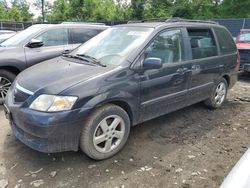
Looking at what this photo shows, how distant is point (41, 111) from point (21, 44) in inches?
133

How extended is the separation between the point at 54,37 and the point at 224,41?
378 centimetres

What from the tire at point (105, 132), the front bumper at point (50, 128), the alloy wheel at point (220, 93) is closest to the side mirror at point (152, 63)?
the tire at point (105, 132)

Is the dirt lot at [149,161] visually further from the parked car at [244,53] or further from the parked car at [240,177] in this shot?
the parked car at [244,53]

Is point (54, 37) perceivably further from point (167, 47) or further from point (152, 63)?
point (152, 63)

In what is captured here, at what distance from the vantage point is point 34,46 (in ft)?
19.2

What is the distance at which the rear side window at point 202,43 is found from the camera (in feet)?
14.8

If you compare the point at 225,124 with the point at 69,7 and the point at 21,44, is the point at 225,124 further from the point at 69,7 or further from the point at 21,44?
the point at 69,7

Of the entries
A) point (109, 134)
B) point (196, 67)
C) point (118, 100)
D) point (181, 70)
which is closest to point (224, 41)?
point (196, 67)

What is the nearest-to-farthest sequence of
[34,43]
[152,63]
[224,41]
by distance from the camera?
[152,63] < [224,41] < [34,43]

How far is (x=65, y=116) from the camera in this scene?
2.95m

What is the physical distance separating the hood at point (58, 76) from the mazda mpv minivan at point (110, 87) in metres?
0.01

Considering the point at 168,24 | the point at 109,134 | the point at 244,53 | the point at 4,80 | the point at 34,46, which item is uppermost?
the point at 168,24

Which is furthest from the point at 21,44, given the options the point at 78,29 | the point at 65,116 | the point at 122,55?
the point at 65,116

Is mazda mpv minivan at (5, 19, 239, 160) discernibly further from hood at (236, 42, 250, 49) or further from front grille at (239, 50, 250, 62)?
hood at (236, 42, 250, 49)
